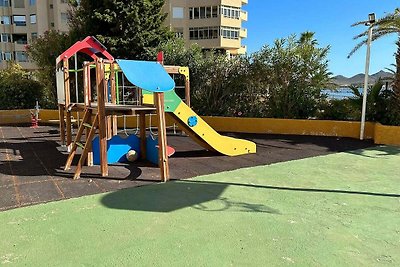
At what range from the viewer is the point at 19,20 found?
151 ft

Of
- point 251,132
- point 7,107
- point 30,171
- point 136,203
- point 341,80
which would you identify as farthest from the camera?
point 7,107

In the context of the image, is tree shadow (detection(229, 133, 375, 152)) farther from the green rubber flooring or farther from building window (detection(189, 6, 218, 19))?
building window (detection(189, 6, 218, 19))

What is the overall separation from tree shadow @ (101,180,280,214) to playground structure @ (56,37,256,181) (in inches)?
23.7

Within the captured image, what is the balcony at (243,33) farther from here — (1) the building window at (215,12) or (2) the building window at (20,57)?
(2) the building window at (20,57)

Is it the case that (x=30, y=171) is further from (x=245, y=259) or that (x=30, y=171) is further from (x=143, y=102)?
(x=245, y=259)

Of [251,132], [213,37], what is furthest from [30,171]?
[213,37]

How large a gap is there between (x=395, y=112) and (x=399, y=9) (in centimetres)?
347

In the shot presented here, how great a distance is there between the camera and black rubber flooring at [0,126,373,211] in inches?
202

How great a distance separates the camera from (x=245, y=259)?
10.1 ft

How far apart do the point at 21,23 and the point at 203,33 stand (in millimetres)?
26604

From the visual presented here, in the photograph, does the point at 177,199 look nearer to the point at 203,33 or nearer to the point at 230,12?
the point at 203,33

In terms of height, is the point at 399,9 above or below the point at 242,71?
above

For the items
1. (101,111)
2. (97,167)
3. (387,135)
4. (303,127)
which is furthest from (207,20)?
(101,111)

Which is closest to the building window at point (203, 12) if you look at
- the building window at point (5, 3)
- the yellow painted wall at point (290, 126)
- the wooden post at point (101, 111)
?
the building window at point (5, 3)
